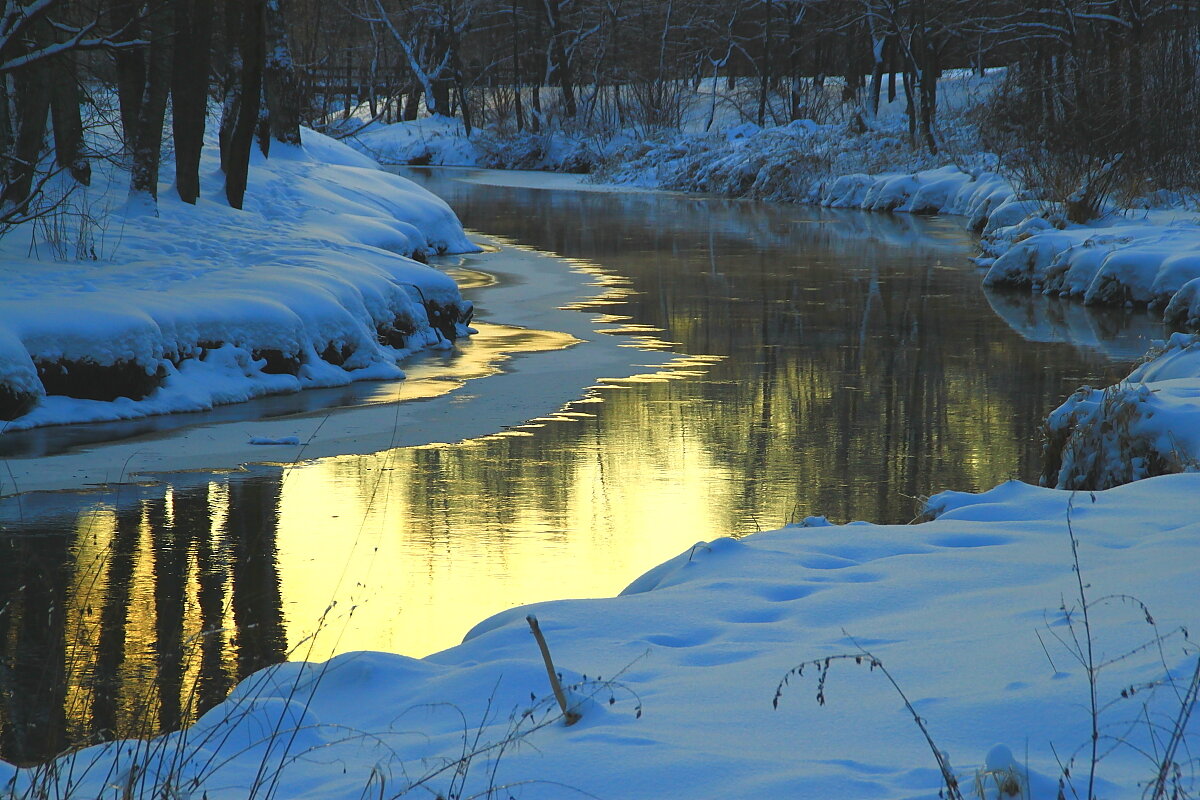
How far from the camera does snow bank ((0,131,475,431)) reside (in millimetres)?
9461

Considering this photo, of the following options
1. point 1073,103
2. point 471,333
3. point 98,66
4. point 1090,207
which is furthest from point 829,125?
point 471,333

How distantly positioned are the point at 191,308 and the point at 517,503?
460 cm

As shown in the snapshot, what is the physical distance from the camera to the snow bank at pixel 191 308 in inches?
372

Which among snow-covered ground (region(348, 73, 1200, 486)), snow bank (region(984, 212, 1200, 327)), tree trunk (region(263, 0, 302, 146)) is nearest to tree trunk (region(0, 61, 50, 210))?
tree trunk (region(263, 0, 302, 146))

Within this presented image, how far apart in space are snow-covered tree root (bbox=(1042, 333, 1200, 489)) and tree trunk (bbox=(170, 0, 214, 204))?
1062 centimetres

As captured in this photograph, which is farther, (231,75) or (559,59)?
(559,59)

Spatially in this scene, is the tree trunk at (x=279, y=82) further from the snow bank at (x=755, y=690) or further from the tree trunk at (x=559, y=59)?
the tree trunk at (x=559, y=59)

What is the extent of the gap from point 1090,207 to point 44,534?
54.7 feet

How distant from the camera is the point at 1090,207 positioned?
19.1m

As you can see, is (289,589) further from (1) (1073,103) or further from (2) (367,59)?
(2) (367,59)

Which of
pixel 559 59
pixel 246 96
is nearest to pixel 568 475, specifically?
pixel 246 96

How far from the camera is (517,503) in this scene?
734 cm

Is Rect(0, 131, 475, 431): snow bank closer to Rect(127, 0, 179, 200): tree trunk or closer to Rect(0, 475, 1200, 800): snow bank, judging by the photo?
Rect(127, 0, 179, 200): tree trunk

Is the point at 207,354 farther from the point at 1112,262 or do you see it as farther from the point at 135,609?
the point at 1112,262
